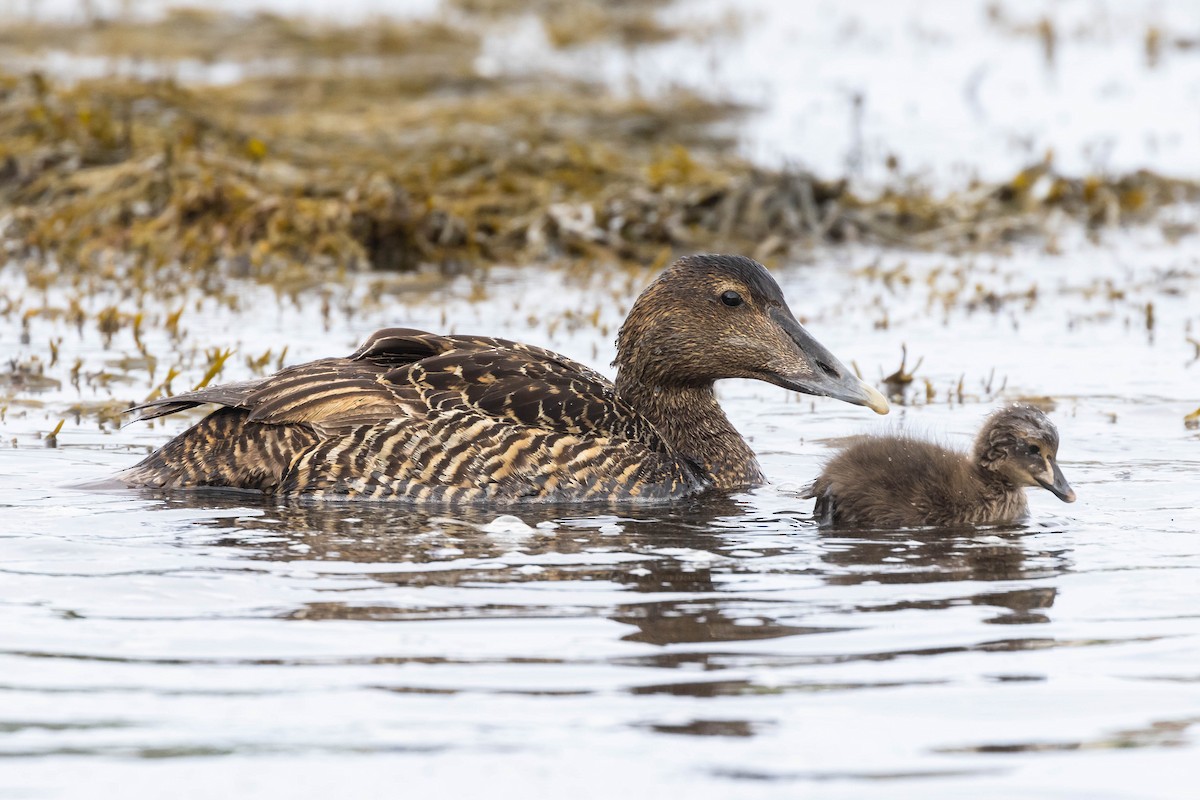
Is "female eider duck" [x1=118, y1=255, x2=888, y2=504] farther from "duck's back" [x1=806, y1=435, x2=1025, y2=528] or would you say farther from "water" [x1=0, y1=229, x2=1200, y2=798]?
"duck's back" [x1=806, y1=435, x2=1025, y2=528]

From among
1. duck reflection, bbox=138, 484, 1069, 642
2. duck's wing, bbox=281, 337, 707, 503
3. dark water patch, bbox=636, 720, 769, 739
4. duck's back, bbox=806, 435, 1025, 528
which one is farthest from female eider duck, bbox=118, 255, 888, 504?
dark water patch, bbox=636, 720, 769, 739

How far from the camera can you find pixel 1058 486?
23.7 ft

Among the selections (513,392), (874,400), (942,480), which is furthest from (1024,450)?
(513,392)

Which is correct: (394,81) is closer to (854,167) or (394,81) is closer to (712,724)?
(854,167)

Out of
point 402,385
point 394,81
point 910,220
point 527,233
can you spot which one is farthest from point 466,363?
point 394,81

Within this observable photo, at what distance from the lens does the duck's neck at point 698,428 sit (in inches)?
318

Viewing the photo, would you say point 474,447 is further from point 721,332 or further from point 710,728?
point 710,728

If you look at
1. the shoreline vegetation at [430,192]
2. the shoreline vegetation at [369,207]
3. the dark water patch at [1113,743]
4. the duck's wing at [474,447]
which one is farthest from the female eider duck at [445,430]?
the shoreline vegetation at [430,192]

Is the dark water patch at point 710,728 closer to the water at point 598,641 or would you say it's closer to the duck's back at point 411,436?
the water at point 598,641

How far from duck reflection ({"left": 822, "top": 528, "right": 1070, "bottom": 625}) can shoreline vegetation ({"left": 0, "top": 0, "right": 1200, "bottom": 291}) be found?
630 centimetres

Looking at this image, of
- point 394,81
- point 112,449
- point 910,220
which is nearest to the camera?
point 112,449

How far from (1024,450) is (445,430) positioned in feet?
7.09

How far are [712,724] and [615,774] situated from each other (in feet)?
1.32

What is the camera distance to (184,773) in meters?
4.38
